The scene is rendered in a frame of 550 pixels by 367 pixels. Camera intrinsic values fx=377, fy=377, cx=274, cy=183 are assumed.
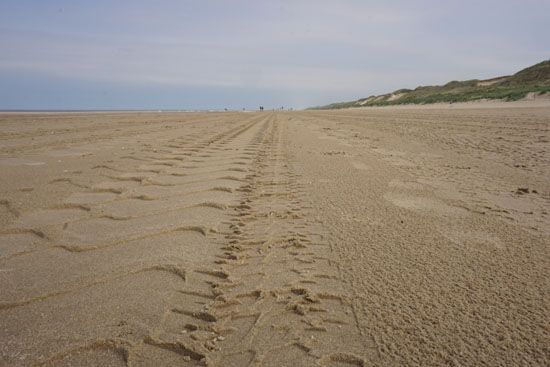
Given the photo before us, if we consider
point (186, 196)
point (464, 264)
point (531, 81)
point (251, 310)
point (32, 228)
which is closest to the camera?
point (251, 310)

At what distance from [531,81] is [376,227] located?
27.9m

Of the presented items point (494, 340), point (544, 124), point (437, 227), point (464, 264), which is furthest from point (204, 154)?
point (544, 124)

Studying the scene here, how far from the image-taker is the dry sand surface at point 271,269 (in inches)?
51.6

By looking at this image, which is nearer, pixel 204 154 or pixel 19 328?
pixel 19 328

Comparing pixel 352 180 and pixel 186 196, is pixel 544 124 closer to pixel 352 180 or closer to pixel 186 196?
pixel 352 180

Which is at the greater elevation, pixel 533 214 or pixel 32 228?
pixel 32 228

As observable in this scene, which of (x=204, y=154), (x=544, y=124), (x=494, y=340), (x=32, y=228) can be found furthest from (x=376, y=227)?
(x=544, y=124)

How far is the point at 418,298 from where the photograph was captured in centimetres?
160

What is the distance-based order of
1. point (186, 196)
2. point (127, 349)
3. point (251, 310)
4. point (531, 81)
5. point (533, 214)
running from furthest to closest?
1. point (531, 81)
2. point (186, 196)
3. point (533, 214)
4. point (251, 310)
5. point (127, 349)

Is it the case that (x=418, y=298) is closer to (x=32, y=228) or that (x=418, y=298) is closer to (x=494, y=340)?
(x=494, y=340)

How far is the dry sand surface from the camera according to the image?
4.30 ft

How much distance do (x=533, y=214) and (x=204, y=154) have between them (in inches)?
165

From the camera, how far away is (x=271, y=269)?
191 centimetres

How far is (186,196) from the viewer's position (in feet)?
10.7
